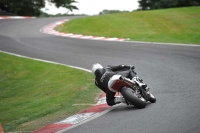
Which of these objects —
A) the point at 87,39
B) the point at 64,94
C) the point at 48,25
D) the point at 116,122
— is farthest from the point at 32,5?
the point at 116,122

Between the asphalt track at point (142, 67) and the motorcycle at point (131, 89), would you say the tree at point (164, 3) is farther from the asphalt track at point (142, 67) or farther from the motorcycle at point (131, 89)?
the motorcycle at point (131, 89)

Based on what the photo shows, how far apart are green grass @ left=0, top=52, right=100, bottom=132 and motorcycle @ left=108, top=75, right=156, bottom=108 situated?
1.17m

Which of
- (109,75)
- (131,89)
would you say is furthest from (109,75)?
(131,89)

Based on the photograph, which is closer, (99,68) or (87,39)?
(99,68)

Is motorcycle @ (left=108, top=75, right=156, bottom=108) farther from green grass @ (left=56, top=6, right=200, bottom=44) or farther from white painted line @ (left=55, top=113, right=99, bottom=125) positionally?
green grass @ (left=56, top=6, right=200, bottom=44)

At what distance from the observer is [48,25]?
3281 centimetres

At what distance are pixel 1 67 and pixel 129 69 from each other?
371 inches

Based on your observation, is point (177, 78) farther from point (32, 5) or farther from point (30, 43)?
point (32, 5)

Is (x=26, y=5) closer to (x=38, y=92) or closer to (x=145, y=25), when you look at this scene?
(x=145, y=25)

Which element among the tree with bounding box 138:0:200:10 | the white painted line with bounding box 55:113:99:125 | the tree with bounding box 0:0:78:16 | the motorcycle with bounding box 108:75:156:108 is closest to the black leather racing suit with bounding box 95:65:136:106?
the motorcycle with bounding box 108:75:156:108

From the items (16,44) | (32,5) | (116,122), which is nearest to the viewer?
(116,122)

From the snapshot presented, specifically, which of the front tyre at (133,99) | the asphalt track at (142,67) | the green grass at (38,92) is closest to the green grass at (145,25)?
the asphalt track at (142,67)

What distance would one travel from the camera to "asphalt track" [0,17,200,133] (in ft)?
22.2

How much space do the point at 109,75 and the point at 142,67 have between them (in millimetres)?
5586
